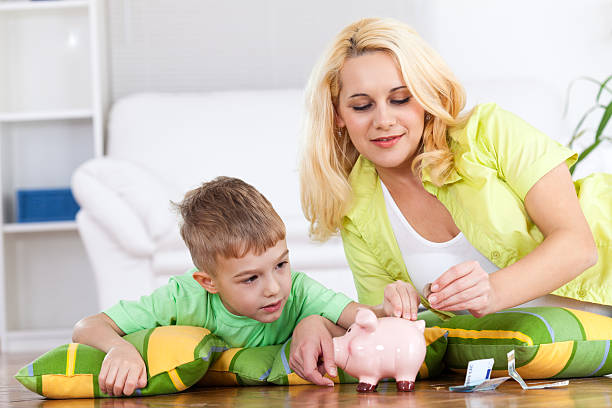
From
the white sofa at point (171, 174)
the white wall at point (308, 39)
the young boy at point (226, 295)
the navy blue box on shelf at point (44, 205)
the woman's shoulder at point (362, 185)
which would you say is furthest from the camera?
the white wall at point (308, 39)

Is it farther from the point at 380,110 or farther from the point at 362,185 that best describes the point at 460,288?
the point at 362,185

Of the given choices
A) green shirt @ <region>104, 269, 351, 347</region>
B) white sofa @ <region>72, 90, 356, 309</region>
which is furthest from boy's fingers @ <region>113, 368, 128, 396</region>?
white sofa @ <region>72, 90, 356, 309</region>

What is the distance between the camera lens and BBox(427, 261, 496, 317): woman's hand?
1.05 metres

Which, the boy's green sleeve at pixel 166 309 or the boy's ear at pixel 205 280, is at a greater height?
the boy's ear at pixel 205 280

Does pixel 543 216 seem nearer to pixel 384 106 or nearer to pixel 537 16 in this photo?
pixel 384 106

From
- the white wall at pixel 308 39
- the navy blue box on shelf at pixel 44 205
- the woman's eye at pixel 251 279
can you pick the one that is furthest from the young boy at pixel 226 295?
the white wall at pixel 308 39

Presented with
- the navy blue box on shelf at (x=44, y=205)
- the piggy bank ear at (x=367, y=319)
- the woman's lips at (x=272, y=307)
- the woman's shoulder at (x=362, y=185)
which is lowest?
the navy blue box on shelf at (x=44, y=205)

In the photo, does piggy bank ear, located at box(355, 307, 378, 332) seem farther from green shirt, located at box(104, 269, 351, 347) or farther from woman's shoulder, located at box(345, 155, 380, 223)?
woman's shoulder, located at box(345, 155, 380, 223)

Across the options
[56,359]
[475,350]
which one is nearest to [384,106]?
[475,350]

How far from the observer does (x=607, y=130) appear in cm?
347

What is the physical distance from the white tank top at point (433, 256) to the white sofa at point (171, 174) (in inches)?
34.1

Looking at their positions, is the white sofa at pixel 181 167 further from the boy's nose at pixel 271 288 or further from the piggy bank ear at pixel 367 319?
the piggy bank ear at pixel 367 319

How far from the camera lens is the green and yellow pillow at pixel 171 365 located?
125 centimetres

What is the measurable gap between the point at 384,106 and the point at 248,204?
1.02 ft
